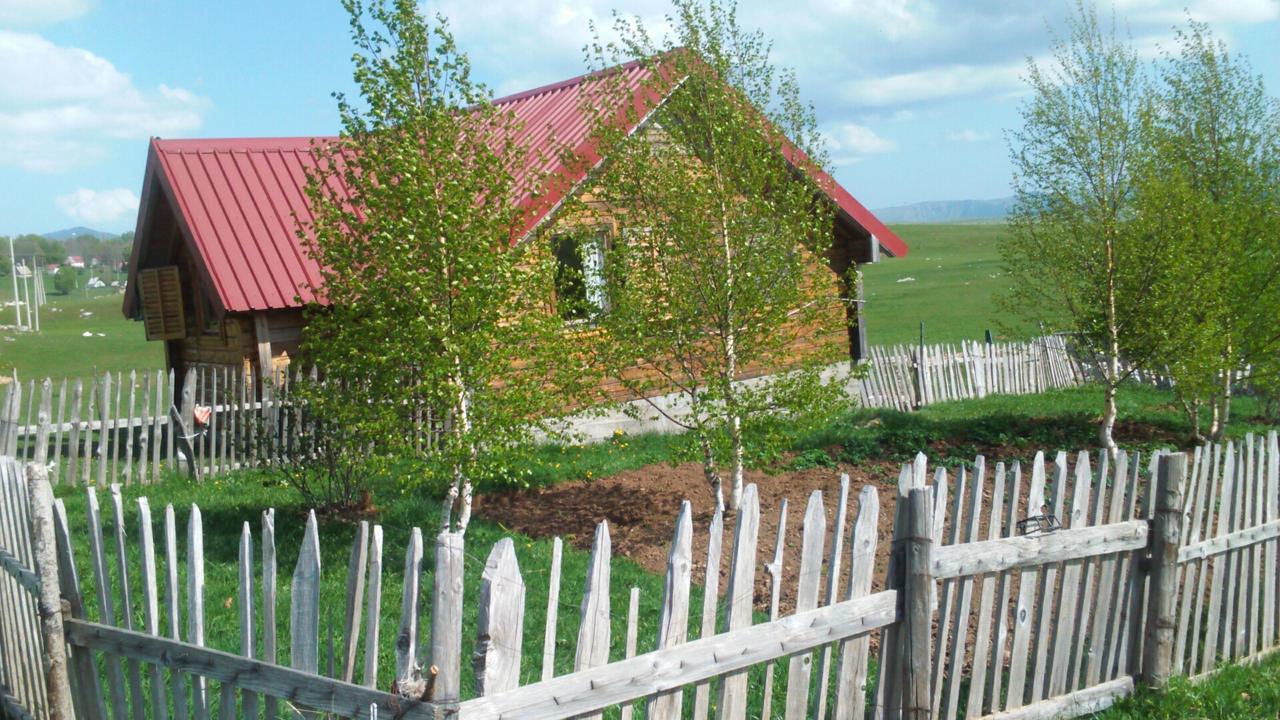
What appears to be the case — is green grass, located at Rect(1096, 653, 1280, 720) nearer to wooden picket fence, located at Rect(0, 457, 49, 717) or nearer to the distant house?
wooden picket fence, located at Rect(0, 457, 49, 717)

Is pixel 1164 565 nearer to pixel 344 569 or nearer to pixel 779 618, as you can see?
pixel 779 618

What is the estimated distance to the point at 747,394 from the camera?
32.7ft

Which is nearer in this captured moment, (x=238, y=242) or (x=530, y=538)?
(x=530, y=538)

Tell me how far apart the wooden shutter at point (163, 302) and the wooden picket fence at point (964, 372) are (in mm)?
11547

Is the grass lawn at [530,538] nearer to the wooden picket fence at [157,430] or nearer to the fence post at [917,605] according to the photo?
the wooden picket fence at [157,430]

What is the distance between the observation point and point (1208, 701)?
5.62 meters

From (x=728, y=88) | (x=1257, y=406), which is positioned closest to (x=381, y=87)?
(x=728, y=88)

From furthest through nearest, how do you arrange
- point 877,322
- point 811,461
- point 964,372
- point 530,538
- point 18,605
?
point 877,322 → point 964,372 → point 811,461 → point 530,538 → point 18,605

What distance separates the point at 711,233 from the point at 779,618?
595 centimetres

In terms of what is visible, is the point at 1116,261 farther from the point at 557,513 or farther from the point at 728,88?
the point at 557,513

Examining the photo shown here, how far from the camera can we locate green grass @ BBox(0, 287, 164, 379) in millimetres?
35625

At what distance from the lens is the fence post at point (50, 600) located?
4715mm

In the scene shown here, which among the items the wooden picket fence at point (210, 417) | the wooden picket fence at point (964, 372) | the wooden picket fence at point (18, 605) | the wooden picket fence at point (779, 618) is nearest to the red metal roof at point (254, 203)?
the wooden picket fence at point (210, 417)

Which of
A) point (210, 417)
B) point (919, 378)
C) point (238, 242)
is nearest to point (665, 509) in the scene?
point (210, 417)
